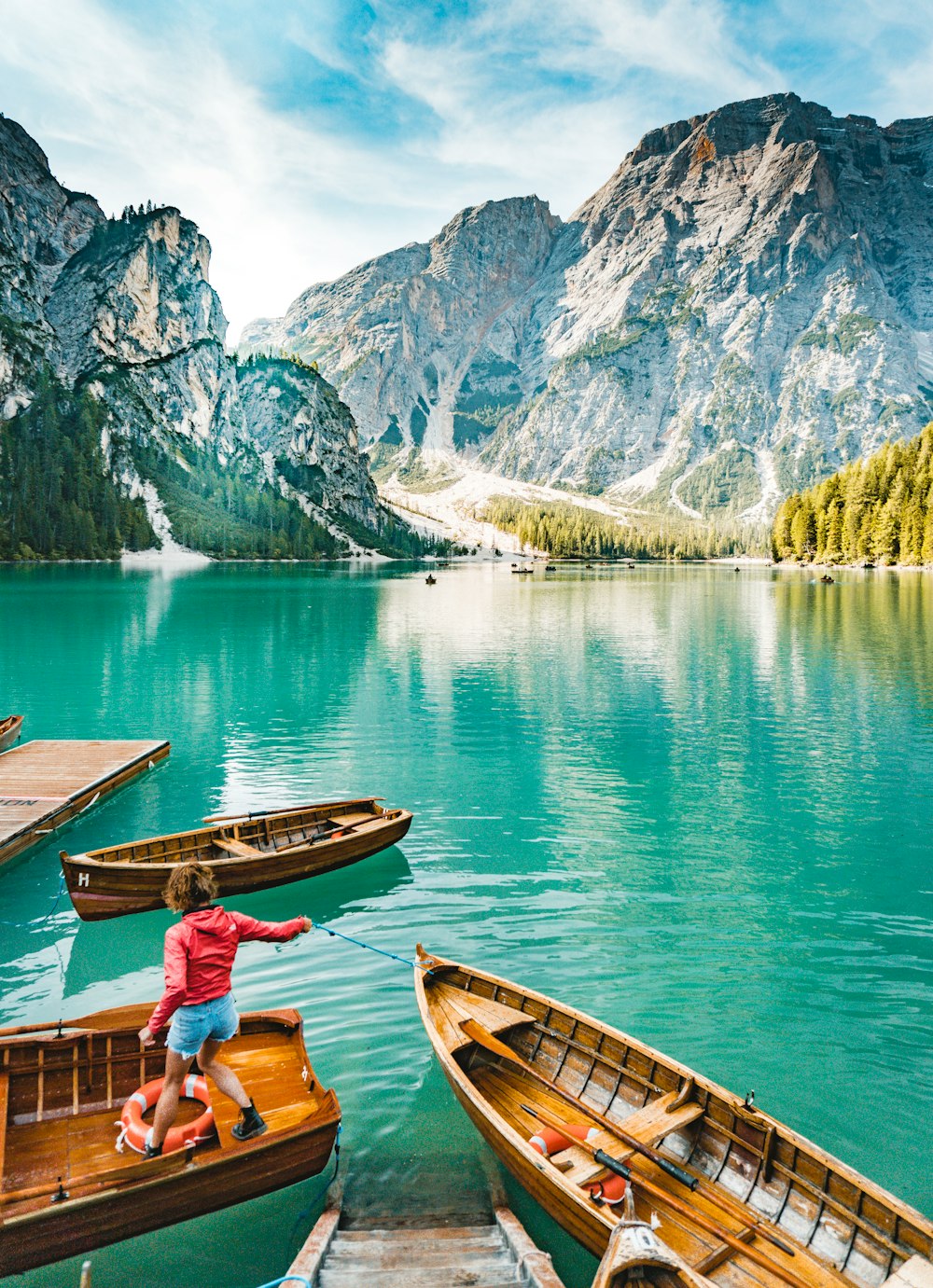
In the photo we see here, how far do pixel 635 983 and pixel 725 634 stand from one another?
63.7 meters

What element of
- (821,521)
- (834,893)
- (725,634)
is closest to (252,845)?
(834,893)

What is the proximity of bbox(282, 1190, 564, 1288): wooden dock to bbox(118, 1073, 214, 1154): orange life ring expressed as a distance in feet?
5.82

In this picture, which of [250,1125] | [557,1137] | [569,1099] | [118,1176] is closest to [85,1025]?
[118,1176]

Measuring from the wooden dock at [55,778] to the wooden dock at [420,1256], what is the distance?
1728cm

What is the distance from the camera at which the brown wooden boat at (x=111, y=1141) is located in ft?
25.5

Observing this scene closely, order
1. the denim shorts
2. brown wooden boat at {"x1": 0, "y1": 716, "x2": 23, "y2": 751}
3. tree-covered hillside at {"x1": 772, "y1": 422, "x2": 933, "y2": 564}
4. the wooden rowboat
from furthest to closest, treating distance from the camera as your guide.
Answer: tree-covered hillside at {"x1": 772, "y1": 422, "x2": 933, "y2": 564} → brown wooden boat at {"x1": 0, "y1": 716, "x2": 23, "y2": 751} → the denim shorts → the wooden rowboat

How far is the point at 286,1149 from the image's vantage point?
886cm

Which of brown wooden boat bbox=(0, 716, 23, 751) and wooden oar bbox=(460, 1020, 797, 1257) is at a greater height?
brown wooden boat bbox=(0, 716, 23, 751)

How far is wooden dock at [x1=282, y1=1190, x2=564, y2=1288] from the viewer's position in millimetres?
7605

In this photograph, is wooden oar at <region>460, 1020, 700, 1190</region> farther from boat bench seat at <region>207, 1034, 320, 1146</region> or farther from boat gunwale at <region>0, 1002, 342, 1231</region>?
boat bench seat at <region>207, 1034, 320, 1146</region>

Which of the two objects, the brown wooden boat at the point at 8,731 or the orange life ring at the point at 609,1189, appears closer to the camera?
the orange life ring at the point at 609,1189

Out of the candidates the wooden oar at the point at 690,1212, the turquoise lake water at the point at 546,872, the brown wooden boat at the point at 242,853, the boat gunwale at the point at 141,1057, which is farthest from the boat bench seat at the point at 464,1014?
the brown wooden boat at the point at 242,853

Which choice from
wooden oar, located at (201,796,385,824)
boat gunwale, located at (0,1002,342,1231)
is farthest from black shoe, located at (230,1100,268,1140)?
wooden oar, located at (201,796,385,824)

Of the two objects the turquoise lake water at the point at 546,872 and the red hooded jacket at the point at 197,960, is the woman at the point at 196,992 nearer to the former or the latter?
the red hooded jacket at the point at 197,960
